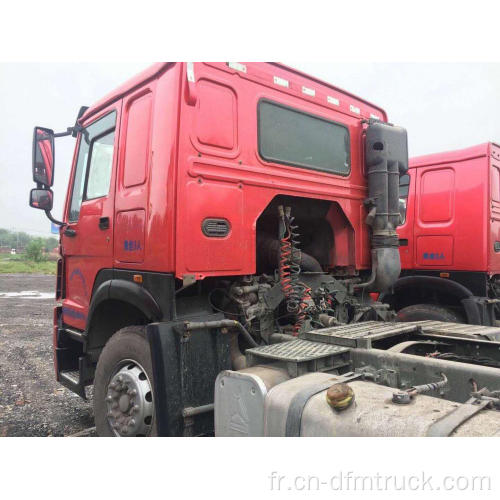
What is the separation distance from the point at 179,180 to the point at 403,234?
13.5ft

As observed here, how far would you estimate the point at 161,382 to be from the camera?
2330 millimetres

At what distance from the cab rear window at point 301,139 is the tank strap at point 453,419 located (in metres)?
1.95

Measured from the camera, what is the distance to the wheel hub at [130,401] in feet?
8.47

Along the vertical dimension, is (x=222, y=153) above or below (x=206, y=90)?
below

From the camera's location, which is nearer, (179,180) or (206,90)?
(179,180)

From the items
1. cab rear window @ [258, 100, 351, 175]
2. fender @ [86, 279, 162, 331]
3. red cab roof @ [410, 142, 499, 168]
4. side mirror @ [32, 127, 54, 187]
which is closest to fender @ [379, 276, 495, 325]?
red cab roof @ [410, 142, 499, 168]

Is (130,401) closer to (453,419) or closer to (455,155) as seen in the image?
(453,419)

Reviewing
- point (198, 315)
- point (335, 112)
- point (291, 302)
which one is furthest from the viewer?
point (335, 112)

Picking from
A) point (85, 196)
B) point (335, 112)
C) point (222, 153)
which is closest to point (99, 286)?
point (85, 196)

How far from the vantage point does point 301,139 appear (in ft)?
10.5

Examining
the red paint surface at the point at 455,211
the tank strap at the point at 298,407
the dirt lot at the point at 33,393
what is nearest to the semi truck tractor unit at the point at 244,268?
the tank strap at the point at 298,407

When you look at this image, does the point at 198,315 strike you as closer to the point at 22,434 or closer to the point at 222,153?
the point at 222,153

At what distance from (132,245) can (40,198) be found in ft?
4.32

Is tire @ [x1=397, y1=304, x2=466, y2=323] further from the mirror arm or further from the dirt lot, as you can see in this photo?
the mirror arm
